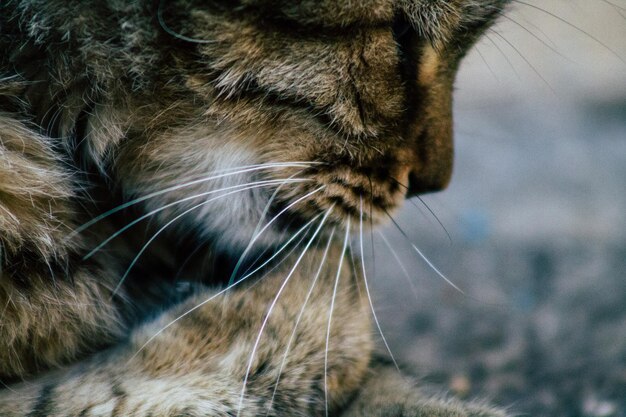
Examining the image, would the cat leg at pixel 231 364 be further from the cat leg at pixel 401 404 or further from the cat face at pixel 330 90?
the cat face at pixel 330 90

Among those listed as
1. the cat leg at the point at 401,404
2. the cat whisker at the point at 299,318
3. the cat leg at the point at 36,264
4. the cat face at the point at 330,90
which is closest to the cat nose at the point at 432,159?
the cat face at the point at 330,90

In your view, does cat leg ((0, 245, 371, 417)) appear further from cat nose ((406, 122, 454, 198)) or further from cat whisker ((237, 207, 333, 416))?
cat nose ((406, 122, 454, 198))

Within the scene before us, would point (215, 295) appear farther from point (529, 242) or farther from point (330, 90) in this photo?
point (529, 242)

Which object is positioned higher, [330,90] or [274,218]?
[330,90]

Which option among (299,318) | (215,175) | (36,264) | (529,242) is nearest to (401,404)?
(299,318)

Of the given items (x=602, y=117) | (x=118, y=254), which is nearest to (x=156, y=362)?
(x=118, y=254)

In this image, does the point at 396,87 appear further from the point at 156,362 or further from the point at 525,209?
the point at 525,209

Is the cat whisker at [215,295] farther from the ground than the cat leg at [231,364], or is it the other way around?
the cat whisker at [215,295]
